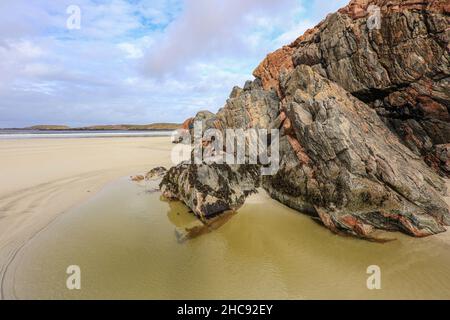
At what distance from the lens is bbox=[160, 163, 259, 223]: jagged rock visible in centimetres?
1136

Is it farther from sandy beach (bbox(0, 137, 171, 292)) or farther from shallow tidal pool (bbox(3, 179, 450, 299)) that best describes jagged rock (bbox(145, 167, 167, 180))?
shallow tidal pool (bbox(3, 179, 450, 299))

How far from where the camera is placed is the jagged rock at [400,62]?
1233 cm

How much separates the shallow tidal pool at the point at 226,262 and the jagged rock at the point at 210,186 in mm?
913

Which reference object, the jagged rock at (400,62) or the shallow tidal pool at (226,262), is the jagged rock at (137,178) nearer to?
the shallow tidal pool at (226,262)

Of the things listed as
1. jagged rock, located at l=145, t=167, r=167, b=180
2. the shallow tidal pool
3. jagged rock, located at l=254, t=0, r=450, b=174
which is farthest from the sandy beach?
jagged rock, located at l=254, t=0, r=450, b=174

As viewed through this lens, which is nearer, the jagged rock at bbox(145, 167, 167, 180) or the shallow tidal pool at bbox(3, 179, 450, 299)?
the shallow tidal pool at bbox(3, 179, 450, 299)

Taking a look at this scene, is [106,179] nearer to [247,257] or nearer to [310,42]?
[247,257]

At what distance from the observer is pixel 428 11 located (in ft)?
40.5

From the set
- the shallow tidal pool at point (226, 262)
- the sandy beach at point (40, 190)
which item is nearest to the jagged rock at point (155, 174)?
the sandy beach at point (40, 190)

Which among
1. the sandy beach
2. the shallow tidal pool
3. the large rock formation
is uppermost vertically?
the large rock formation

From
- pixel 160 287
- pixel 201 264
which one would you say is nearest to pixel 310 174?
pixel 201 264

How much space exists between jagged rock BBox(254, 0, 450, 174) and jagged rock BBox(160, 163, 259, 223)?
785 cm

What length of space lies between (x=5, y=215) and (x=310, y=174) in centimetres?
1361
